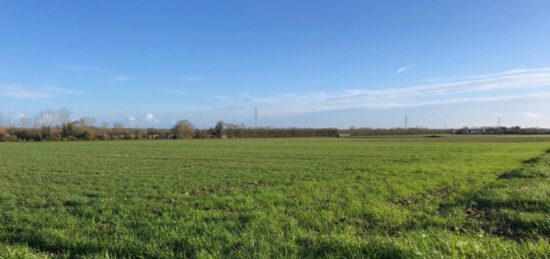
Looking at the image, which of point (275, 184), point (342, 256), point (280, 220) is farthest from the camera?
point (275, 184)

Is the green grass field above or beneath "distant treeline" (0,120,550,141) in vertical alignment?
beneath

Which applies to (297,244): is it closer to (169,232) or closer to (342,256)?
(342,256)

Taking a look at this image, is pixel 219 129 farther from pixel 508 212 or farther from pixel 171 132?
pixel 508 212

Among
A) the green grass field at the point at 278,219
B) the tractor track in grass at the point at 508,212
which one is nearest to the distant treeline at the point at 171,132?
the green grass field at the point at 278,219

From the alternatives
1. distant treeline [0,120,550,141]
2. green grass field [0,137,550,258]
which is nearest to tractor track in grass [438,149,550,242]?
green grass field [0,137,550,258]

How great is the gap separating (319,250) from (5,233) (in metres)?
6.42

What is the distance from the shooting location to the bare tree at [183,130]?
13782 cm

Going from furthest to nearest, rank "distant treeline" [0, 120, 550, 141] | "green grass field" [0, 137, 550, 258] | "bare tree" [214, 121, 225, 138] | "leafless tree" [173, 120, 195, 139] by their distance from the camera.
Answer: "bare tree" [214, 121, 225, 138]
"leafless tree" [173, 120, 195, 139]
"distant treeline" [0, 120, 550, 141]
"green grass field" [0, 137, 550, 258]

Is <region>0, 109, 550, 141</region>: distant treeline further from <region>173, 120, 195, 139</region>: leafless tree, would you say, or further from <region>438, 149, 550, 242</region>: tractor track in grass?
<region>438, 149, 550, 242</region>: tractor track in grass

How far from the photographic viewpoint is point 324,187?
1485 centimetres

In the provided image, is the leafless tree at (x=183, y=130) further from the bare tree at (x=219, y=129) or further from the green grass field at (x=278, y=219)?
the green grass field at (x=278, y=219)

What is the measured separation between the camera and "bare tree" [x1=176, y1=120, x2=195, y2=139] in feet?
452

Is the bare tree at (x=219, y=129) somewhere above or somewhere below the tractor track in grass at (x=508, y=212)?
above

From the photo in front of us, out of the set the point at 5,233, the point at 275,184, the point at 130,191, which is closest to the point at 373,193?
the point at 275,184
